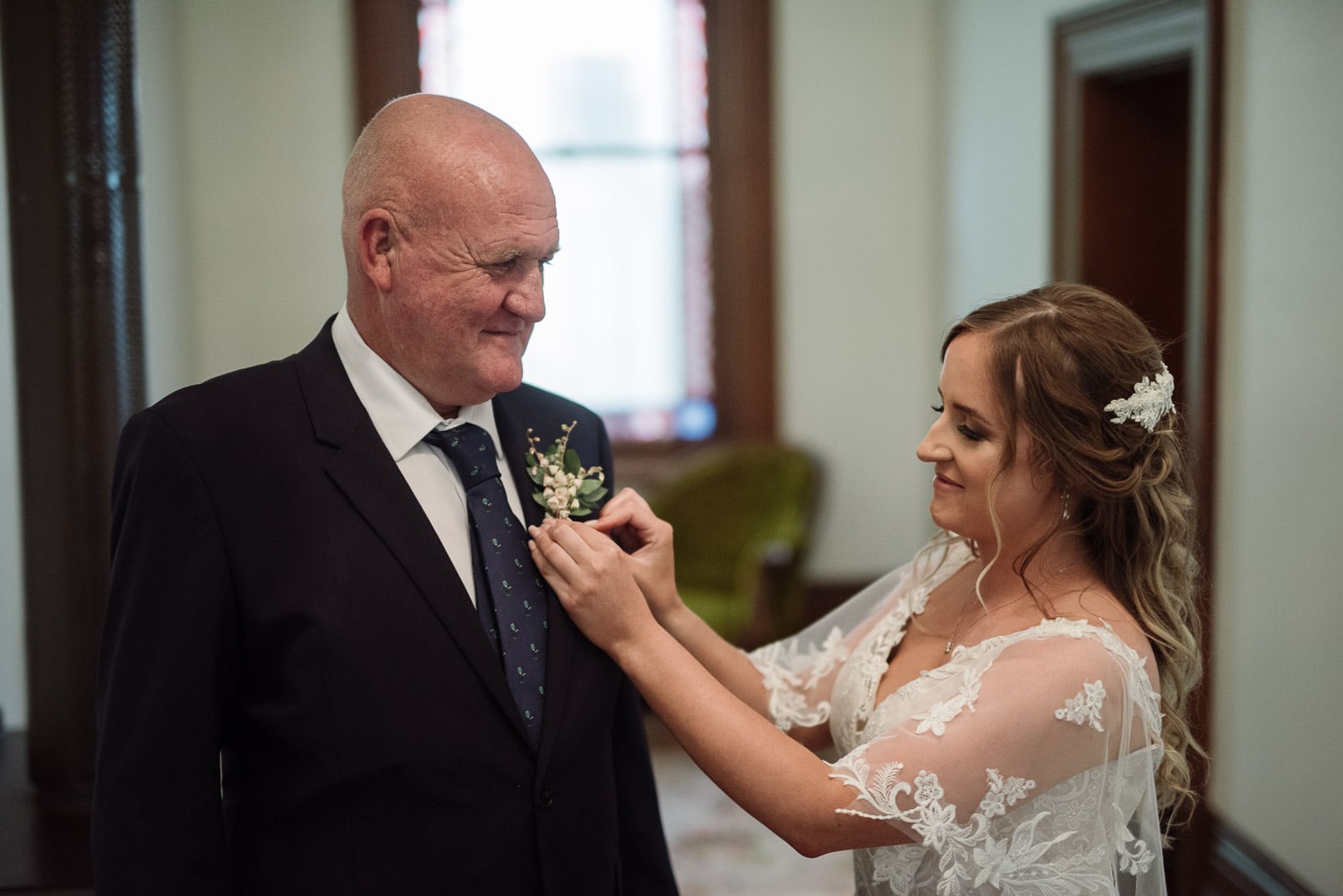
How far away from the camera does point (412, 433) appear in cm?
164

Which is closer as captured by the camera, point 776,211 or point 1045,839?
point 1045,839

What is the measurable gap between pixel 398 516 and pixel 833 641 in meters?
1.02

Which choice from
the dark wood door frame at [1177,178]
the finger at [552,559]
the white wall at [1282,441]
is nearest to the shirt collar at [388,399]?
the finger at [552,559]

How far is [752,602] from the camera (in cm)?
527

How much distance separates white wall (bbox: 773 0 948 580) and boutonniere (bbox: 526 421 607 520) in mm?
4285

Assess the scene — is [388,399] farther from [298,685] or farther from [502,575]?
[298,685]

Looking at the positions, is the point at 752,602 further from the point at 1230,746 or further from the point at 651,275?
the point at 1230,746

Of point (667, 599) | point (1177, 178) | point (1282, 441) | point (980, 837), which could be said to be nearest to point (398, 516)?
point (667, 599)

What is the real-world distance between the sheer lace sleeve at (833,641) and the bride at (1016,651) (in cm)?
16

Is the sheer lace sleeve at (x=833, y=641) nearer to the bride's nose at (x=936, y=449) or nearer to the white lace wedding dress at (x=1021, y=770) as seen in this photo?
the white lace wedding dress at (x=1021, y=770)

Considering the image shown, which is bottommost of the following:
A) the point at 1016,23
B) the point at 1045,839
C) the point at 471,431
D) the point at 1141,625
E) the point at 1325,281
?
the point at 1045,839

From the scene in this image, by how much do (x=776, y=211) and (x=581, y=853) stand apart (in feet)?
15.7

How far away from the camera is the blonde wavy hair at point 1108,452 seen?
177 centimetres

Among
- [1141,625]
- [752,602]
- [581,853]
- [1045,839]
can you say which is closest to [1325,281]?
[1141,625]
